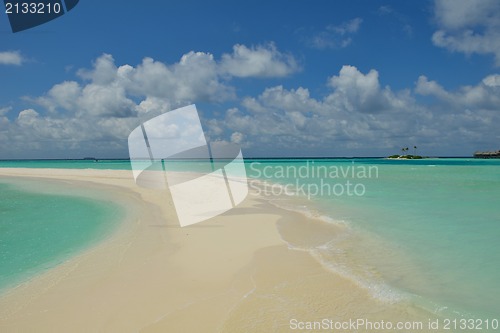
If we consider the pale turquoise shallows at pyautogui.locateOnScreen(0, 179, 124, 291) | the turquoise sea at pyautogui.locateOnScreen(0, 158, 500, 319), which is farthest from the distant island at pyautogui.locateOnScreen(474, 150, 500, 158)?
the pale turquoise shallows at pyautogui.locateOnScreen(0, 179, 124, 291)

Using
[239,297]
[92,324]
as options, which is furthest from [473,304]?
[92,324]

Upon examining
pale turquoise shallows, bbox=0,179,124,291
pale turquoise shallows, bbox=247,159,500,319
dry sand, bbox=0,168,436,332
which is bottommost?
pale turquoise shallows, bbox=247,159,500,319

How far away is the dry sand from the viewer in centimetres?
445

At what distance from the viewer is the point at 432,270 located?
247 inches

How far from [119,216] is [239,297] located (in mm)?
9053

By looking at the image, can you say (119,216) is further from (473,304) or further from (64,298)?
(473,304)

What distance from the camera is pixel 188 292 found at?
210 inches

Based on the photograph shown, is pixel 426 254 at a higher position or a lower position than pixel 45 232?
lower

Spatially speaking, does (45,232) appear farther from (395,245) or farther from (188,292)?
(395,245)

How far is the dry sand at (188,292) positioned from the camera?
445 cm

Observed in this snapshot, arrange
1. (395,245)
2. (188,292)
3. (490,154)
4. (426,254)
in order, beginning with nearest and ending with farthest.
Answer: (188,292)
(426,254)
(395,245)
(490,154)

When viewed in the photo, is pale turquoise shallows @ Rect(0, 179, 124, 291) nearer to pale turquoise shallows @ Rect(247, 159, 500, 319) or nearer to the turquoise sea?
the turquoise sea

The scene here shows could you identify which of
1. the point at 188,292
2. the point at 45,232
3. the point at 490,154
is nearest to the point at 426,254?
the point at 188,292

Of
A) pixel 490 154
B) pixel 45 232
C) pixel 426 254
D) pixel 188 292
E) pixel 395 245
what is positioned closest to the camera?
pixel 188 292
